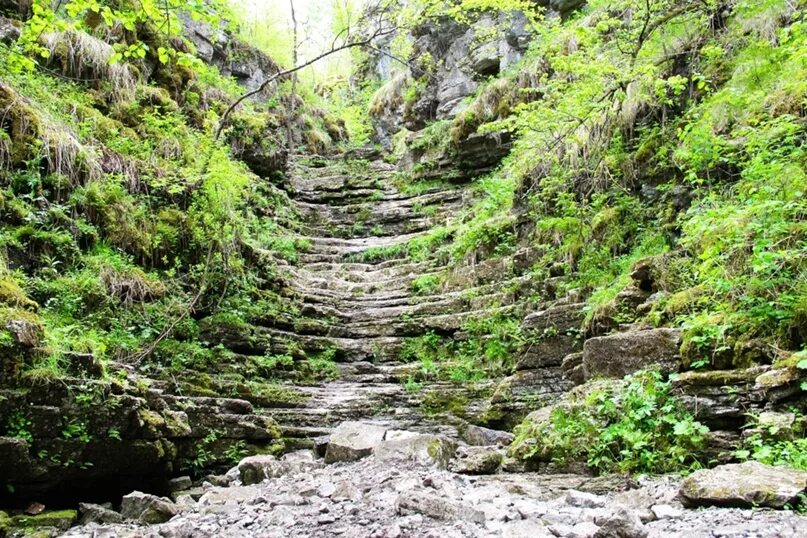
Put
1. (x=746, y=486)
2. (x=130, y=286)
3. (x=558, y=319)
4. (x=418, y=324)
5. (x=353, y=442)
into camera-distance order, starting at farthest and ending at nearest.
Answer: (x=418, y=324) < (x=558, y=319) < (x=130, y=286) < (x=353, y=442) < (x=746, y=486)

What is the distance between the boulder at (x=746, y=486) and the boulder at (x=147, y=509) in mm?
3672

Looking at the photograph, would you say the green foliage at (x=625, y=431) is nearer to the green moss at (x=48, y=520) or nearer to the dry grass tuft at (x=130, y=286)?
the green moss at (x=48, y=520)

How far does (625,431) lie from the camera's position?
4.27 meters

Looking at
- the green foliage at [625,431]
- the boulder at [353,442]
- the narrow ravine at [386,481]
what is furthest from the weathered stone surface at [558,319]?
the boulder at [353,442]

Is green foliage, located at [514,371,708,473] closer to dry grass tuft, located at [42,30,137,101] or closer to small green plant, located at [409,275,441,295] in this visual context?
small green plant, located at [409,275,441,295]

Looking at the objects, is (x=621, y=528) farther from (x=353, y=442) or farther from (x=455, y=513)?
(x=353, y=442)

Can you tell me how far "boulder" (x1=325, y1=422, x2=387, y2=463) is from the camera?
19.0ft

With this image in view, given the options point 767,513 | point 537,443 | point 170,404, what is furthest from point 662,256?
point 170,404

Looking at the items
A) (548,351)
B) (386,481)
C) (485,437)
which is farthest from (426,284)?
(386,481)

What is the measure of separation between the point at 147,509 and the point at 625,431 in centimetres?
376

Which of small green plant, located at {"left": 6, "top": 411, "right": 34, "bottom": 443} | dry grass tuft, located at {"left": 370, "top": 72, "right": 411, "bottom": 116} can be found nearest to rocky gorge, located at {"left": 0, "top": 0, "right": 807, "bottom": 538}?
small green plant, located at {"left": 6, "top": 411, "right": 34, "bottom": 443}

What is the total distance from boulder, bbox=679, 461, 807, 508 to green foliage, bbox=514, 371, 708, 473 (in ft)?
2.08

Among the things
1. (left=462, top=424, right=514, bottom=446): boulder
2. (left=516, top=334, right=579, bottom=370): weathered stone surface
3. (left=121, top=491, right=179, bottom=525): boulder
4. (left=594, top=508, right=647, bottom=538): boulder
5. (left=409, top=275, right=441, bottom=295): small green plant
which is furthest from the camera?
(left=409, top=275, right=441, bottom=295): small green plant

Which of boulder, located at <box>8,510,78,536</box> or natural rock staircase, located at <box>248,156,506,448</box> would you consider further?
natural rock staircase, located at <box>248,156,506,448</box>
